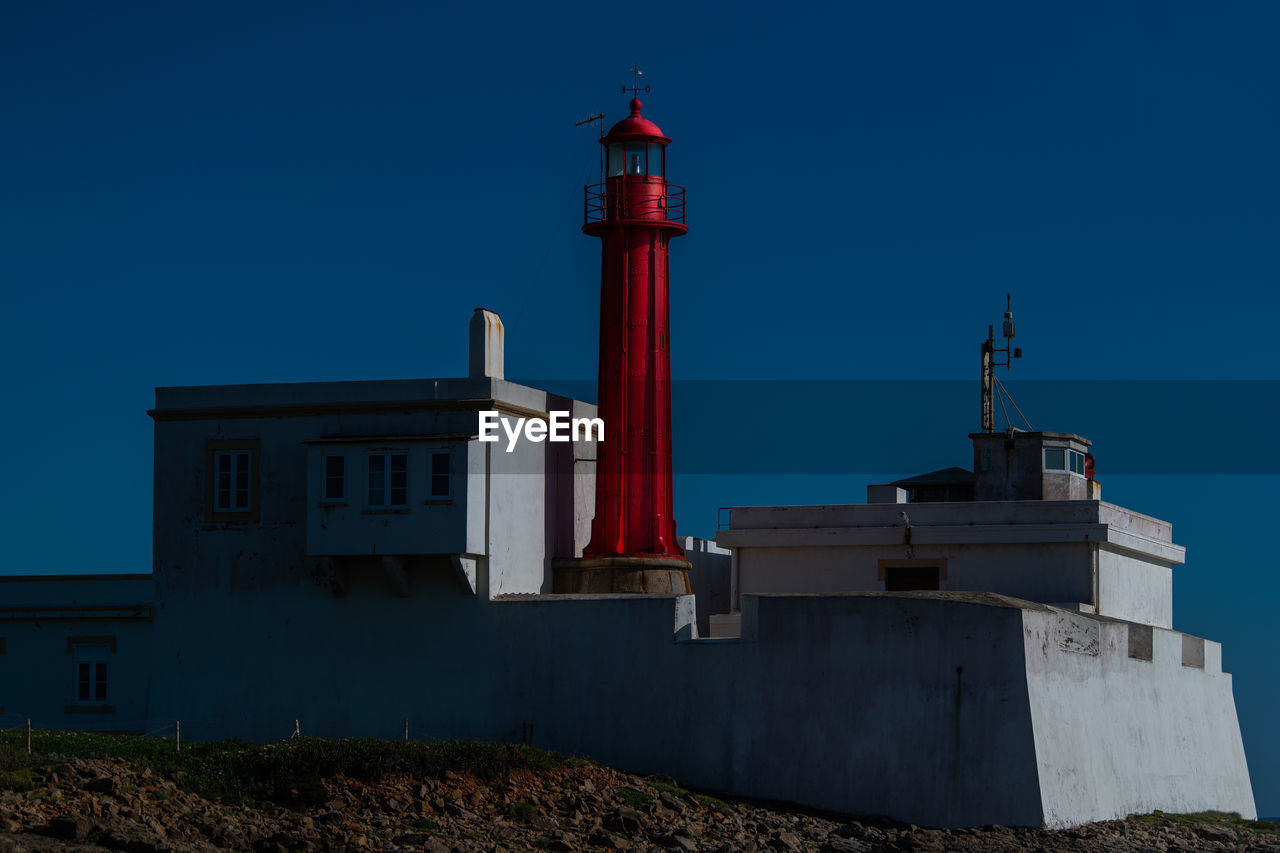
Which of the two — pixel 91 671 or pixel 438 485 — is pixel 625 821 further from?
pixel 91 671

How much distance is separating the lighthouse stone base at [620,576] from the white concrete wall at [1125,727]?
26.5 feet

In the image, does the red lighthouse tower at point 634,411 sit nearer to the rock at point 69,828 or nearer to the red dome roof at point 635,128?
the red dome roof at point 635,128

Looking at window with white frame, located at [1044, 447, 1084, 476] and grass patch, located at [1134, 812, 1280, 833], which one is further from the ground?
window with white frame, located at [1044, 447, 1084, 476]

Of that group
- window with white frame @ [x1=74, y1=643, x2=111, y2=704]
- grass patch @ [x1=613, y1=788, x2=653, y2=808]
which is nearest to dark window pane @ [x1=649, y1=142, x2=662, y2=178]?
grass patch @ [x1=613, y1=788, x2=653, y2=808]

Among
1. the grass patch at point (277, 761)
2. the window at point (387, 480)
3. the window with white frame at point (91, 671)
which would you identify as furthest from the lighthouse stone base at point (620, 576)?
the window with white frame at point (91, 671)

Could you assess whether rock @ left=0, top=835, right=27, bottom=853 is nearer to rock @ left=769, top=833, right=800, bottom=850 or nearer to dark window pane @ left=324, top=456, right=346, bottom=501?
rock @ left=769, top=833, right=800, bottom=850

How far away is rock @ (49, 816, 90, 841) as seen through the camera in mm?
23266

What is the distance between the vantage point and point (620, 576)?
119 feet

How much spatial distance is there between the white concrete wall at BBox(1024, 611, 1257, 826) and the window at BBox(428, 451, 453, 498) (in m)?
10.4

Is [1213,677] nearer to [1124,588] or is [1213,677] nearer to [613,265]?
[1124,588]

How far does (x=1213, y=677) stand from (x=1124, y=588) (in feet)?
10.1

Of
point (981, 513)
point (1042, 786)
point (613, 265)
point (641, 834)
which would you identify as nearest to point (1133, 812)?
point (1042, 786)

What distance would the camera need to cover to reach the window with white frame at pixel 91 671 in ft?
131

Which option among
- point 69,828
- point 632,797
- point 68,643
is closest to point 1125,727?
point 632,797
